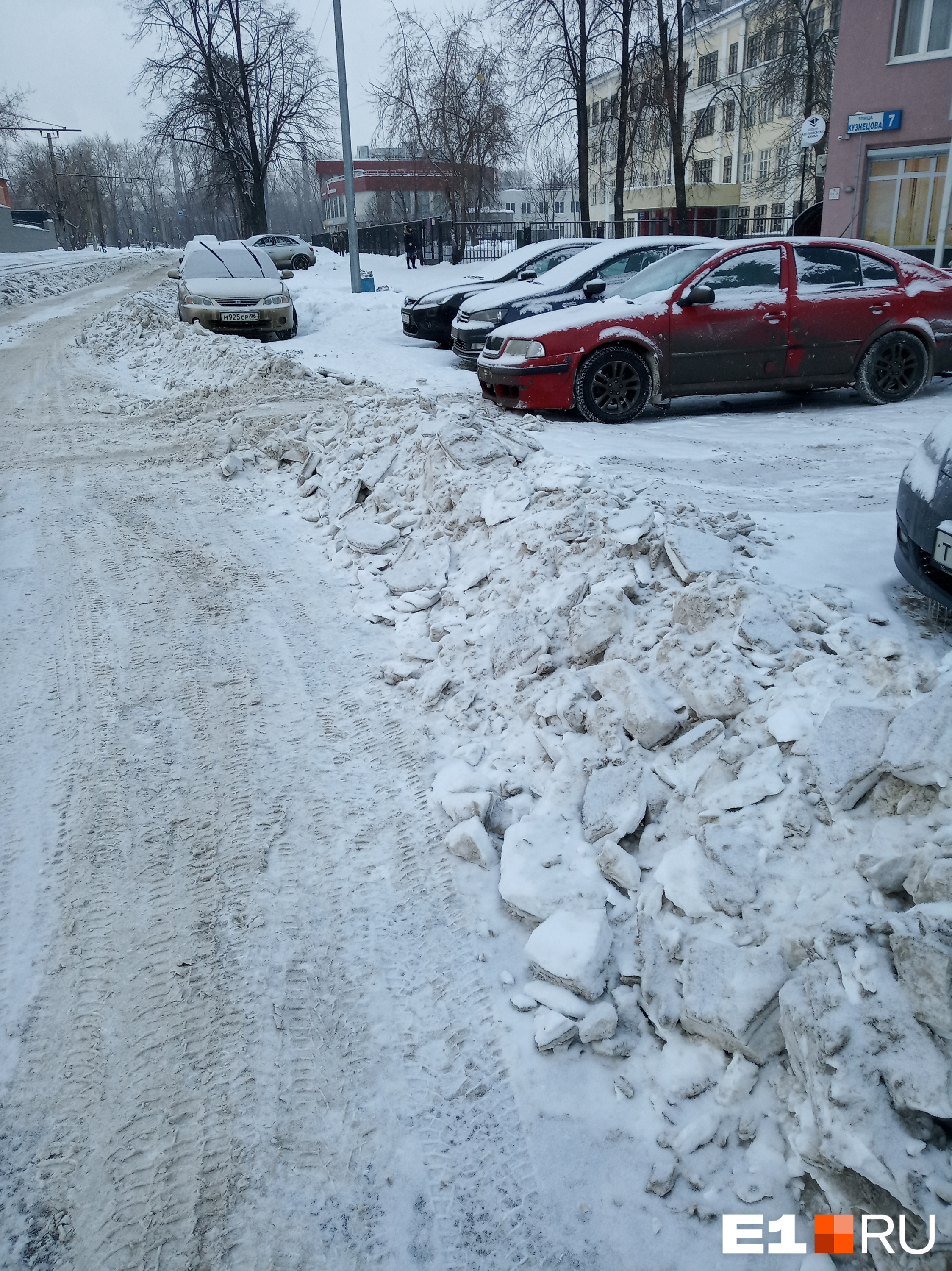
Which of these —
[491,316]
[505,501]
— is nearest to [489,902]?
[505,501]

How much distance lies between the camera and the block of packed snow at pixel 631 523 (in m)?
4.37

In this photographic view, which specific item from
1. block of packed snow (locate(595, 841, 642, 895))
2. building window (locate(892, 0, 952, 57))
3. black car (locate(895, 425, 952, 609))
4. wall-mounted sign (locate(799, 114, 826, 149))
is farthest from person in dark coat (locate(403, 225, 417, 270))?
block of packed snow (locate(595, 841, 642, 895))

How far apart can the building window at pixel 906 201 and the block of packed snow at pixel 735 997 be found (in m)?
22.0

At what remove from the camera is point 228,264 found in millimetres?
16312

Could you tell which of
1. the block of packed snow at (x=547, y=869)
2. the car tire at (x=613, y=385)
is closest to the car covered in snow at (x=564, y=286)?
the car tire at (x=613, y=385)

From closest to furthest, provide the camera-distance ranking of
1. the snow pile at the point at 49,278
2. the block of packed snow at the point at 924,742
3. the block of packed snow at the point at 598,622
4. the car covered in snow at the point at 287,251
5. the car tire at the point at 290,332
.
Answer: the block of packed snow at the point at 924,742 < the block of packed snow at the point at 598,622 < the car tire at the point at 290,332 < the snow pile at the point at 49,278 < the car covered in snow at the point at 287,251

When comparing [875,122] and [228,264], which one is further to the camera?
[875,122]

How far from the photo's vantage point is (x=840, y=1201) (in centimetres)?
204

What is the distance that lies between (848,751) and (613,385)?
19.9 feet

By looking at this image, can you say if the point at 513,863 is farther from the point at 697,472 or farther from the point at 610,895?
the point at 697,472

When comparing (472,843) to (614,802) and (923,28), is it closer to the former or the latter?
(614,802)

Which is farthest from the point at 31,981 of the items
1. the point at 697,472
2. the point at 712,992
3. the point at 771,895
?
the point at 697,472

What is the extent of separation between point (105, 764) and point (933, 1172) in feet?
10.9

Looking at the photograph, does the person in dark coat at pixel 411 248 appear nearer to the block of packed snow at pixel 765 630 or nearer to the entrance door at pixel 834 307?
the entrance door at pixel 834 307
